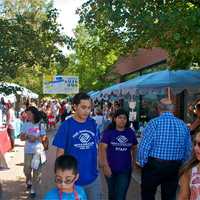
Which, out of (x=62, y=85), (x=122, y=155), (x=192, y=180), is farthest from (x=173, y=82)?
(x=62, y=85)

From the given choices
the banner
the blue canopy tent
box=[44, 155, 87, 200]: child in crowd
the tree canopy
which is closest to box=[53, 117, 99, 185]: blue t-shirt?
box=[44, 155, 87, 200]: child in crowd

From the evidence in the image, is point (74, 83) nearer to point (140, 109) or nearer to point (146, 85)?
point (140, 109)

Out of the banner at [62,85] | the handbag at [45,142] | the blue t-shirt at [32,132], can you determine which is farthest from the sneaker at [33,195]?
the banner at [62,85]

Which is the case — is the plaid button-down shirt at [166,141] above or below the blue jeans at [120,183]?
above

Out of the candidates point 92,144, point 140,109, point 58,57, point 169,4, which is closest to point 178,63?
point 169,4

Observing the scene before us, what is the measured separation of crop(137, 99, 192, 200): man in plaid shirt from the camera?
667 cm

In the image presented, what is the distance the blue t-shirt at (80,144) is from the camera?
569 cm

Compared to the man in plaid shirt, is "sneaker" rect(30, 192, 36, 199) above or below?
below

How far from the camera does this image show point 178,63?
39.3ft

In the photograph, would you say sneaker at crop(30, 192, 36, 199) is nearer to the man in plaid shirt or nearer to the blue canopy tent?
the man in plaid shirt

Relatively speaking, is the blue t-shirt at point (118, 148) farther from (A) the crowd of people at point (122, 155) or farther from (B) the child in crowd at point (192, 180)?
(B) the child in crowd at point (192, 180)

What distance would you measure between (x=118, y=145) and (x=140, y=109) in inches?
770

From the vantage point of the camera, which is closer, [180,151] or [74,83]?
→ [180,151]

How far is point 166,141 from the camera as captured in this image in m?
6.66
